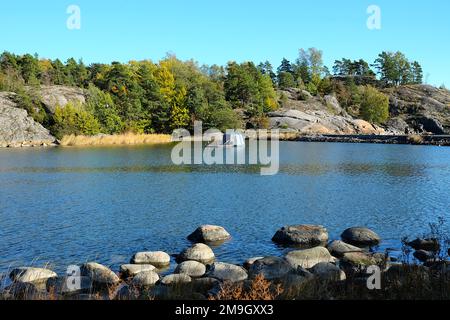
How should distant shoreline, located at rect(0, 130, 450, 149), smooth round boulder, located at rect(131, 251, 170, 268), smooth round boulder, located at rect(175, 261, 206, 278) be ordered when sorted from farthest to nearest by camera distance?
distant shoreline, located at rect(0, 130, 450, 149) < smooth round boulder, located at rect(131, 251, 170, 268) < smooth round boulder, located at rect(175, 261, 206, 278)

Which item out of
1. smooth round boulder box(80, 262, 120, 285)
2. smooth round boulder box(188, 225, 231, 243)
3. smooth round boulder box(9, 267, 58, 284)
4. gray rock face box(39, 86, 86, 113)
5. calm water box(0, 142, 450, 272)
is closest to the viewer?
smooth round boulder box(9, 267, 58, 284)

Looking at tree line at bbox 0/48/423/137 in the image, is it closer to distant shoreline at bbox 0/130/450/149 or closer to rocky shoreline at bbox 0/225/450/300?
distant shoreline at bbox 0/130/450/149

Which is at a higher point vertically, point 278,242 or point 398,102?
point 398,102

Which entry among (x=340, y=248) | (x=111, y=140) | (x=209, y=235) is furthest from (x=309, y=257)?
(x=111, y=140)

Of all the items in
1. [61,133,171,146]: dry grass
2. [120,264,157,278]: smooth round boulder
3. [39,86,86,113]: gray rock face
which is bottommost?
[120,264,157,278]: smooth round boulder

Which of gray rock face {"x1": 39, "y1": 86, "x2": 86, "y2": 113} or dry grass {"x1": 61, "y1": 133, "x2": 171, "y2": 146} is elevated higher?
gray rock face {"x1": 39, "y1": 86, "x2": 86, "y2": 113}

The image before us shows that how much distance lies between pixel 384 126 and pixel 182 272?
5650 inches

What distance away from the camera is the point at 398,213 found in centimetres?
2761

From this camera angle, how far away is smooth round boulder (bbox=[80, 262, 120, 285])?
15.8 m

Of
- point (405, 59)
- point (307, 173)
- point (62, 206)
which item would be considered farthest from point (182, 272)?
point (405, 59)

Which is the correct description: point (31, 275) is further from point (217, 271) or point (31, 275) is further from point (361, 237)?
point (361, 237)

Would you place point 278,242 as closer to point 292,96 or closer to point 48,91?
point 48,91

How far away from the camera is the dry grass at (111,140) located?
9162cm

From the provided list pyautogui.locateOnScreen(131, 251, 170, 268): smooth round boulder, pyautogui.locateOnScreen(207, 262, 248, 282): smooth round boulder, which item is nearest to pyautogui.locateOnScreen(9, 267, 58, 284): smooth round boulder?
pyautogui.locateOnScreen(131, 251, 170, 268): smooth round boulder
